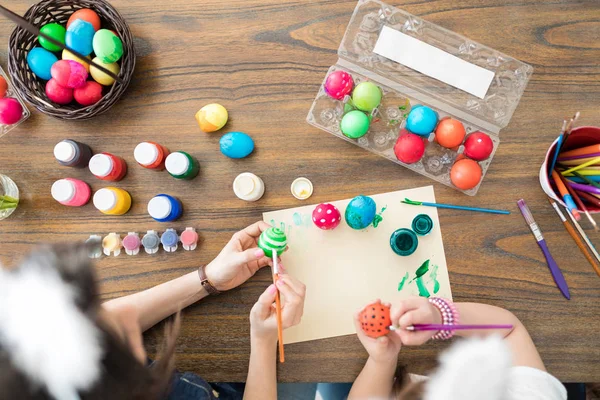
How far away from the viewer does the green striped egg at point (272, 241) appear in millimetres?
756

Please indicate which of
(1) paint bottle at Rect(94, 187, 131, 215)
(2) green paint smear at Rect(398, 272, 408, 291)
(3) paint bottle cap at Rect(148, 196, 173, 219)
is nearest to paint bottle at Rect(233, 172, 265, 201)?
(3) paint bottle cap at Rect(148, 196, 173, 219)

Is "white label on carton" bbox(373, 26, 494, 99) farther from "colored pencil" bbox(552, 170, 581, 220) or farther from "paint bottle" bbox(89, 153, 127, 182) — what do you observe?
"paint bottle" bbox(89, 153, 127, 182)

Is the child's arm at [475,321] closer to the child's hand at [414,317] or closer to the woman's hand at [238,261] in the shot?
the child's hand at [414,317]

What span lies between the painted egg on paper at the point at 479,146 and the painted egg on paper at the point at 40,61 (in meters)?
0.86

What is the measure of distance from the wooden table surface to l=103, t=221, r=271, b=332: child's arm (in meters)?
0.04

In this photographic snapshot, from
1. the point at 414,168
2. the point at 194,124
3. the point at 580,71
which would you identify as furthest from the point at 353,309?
the point at 580,71

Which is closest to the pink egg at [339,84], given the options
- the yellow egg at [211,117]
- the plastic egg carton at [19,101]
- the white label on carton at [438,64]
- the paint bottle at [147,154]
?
the white label on carton at [438,64]

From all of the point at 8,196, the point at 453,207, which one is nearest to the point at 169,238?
the point at 8,196

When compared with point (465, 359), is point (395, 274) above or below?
below

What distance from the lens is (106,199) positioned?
84 centimetres

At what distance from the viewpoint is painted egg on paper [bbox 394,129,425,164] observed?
808 mm

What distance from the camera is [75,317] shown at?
493 millimetres

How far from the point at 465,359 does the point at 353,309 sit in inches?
12.6

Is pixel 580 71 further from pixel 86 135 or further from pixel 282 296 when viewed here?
pixel 86 135
